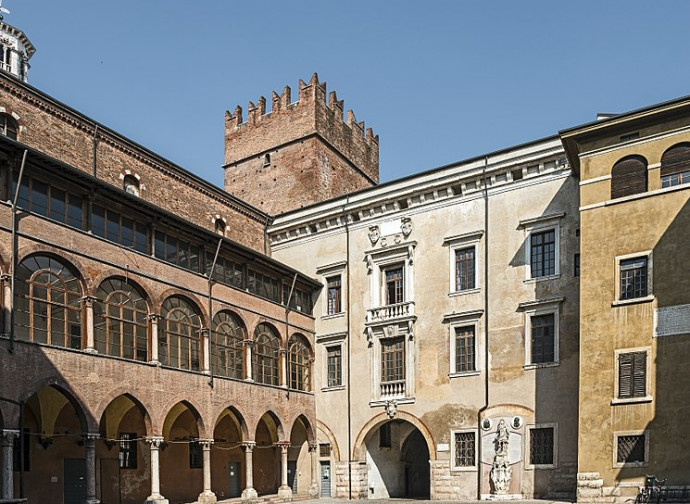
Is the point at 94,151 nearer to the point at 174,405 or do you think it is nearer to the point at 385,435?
the point at 174,405

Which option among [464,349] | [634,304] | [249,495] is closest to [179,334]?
[249,495]

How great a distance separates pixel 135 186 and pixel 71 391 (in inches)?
417

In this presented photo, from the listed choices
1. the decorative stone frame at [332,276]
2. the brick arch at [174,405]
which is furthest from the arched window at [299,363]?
the brick arch at [174,405]

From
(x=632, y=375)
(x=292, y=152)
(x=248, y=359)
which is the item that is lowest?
(x=632, y=375)

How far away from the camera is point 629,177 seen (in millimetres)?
22984

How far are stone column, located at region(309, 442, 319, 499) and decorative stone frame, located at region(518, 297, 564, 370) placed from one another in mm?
9946

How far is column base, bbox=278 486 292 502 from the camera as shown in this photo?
96.0 feet

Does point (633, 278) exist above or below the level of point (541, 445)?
above

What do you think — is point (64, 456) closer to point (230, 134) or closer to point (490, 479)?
point (490, 479)

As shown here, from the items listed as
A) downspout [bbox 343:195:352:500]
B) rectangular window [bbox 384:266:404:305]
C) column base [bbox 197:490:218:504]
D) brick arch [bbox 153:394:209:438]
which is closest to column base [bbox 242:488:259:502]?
column base [bbox 197:490:218:504]

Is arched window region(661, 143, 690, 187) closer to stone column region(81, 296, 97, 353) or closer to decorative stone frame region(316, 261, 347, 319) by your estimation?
decorative stone frame region(316, 261, 347, 319)

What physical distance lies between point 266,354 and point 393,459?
7523mm

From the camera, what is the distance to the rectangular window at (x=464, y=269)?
95.2 ft

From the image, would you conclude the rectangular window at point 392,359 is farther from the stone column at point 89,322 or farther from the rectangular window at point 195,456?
the stone column at point 89,322
